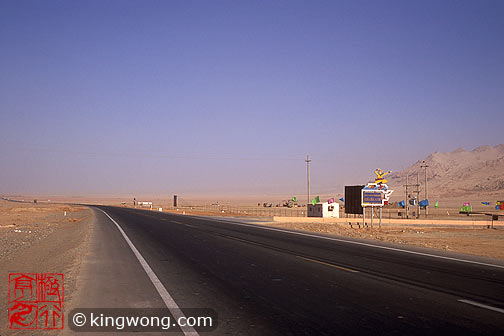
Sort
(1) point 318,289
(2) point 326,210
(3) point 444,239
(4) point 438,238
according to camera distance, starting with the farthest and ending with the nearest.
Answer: (2) point 326,210 → (4) point 438,238 → (3) point 444,239 → (1) point 318,289

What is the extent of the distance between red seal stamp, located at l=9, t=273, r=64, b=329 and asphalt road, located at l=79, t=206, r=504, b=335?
26.2 inches

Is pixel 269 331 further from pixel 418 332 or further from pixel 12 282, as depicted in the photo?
pixel 12 282

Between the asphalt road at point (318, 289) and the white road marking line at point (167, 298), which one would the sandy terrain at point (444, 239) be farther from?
the white road marking line at point (167, 298)

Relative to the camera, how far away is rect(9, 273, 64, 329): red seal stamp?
748 centimetres

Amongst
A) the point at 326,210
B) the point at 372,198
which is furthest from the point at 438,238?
the point at 326,210

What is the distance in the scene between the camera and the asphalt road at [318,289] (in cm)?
707

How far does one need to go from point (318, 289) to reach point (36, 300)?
235 inches

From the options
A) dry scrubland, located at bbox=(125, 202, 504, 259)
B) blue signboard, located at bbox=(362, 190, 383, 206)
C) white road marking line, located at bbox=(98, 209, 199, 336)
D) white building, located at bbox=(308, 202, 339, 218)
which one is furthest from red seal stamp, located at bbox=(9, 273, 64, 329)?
white building, located at bbox=(308, 202, 339, 218)

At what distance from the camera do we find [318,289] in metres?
9.75

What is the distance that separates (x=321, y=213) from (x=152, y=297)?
1901 inches

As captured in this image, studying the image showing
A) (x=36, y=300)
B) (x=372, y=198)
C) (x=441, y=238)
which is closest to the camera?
(x=36, y=300)

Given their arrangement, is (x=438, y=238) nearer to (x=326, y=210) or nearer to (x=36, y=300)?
(x=326, y=210)

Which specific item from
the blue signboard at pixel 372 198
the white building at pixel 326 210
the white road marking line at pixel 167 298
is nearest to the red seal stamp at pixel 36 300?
the white road marking line at pixel 167 298

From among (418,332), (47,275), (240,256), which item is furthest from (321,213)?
(418,332)
